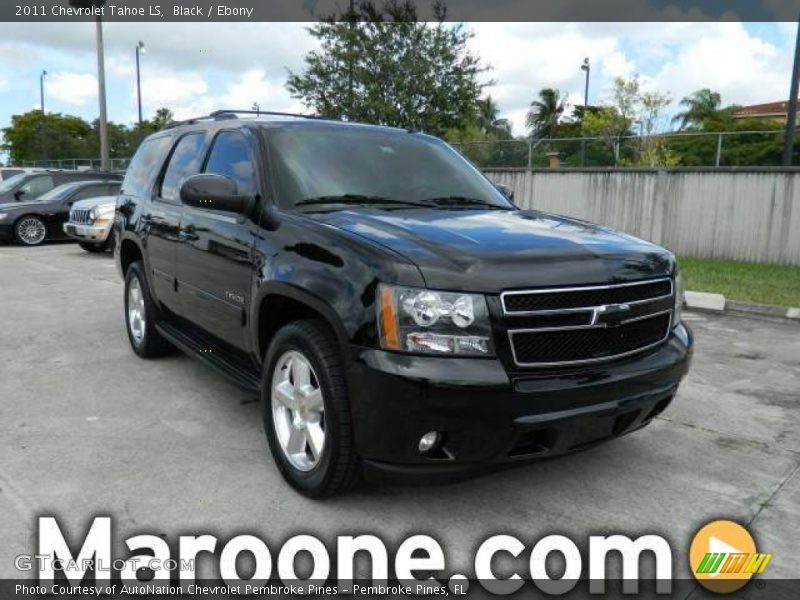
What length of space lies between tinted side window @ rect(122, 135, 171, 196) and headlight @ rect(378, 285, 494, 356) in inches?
134

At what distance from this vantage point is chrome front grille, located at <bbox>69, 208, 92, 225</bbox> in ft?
42.4

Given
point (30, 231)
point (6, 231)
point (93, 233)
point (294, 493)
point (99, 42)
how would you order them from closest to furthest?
1. point (294, 493)
2. point (93, 233)
3. point (6, 231)
4. point (30, 231)
5. point (99, 42)

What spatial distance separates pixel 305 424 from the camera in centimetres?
325

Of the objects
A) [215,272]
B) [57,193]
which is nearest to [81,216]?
[57,193]

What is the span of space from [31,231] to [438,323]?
48.3ft

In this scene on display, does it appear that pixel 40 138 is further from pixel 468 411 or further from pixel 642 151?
pixel 468 411

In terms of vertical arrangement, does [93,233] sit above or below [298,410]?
below

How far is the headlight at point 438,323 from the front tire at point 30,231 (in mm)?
14579

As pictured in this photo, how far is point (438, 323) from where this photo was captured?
2738 mm

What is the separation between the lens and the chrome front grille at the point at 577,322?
280 cm

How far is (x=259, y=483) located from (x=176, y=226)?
2.07 m

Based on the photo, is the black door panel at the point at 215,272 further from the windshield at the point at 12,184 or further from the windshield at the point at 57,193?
the windshield at the point at 12,184

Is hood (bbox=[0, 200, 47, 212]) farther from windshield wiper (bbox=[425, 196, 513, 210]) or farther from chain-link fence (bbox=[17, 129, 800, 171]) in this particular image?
windshield wiper (bbox=[425, 196, 513, 210])

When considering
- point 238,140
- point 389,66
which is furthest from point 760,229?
point 389,66
